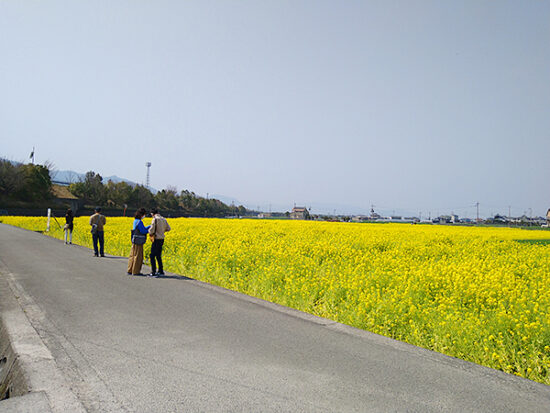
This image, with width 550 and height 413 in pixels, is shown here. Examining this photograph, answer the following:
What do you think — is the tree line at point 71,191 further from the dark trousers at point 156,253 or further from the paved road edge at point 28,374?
the paved road edge at point 28,374

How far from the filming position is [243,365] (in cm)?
432

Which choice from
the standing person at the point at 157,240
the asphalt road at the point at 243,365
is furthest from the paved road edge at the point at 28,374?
the standing person at the point at 157,240

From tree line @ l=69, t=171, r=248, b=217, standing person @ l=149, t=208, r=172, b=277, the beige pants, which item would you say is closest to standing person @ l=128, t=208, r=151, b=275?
the beige pants

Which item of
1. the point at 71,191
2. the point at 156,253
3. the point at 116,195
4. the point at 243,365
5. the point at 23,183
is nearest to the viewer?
the point at 243,365

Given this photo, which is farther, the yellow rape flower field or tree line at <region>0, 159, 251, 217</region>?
tree line at <region>0, 159, 251, 217</region>

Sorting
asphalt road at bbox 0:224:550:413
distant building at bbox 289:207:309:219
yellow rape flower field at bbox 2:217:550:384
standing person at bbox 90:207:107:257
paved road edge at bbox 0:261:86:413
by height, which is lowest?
paved road edge at bbox 0:261:86:413

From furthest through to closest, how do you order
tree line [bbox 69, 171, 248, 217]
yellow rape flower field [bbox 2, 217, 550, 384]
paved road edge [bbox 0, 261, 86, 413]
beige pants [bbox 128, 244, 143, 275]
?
tree line [bbox 69, 171, 248, 217] → beige pants [bbox 128, 244, 143, 275] → yellow rape flower field [bbox 2, 217, 550, 384] → paved road edge [bbox 0, 261, 86, 413]

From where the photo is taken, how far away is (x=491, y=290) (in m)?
7.73

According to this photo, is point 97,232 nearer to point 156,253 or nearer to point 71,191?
point 156,253

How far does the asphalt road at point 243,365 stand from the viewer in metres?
3.51

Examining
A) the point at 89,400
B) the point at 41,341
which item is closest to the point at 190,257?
the point at 41,341

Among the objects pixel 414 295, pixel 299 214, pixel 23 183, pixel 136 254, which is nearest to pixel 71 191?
pixel 23 183

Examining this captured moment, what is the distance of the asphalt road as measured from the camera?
11.5ft

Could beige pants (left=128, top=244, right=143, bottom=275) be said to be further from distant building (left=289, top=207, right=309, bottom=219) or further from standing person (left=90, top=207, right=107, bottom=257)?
distant building (left=289, top=207, right=309, bottom=219)
